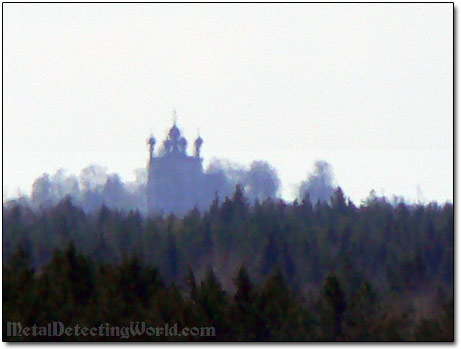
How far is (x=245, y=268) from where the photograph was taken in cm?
3384

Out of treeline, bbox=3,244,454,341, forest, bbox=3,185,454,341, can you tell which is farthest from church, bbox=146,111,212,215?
treeline, bbox=3,244,454,341

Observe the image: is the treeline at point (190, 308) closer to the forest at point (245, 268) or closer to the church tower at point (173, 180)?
the forest at point (245, 268)

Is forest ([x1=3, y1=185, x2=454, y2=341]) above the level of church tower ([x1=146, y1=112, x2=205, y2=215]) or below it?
below

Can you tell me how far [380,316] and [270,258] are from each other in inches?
541

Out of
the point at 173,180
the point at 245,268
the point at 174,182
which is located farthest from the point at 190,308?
the point at 174,182

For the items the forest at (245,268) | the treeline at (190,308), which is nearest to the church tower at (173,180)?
the forest at (245,268)

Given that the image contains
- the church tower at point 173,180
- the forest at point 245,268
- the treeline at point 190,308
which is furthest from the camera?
the church tower at point 173,180

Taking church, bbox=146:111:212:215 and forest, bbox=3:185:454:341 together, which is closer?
forest, bbox=3:185:454:341

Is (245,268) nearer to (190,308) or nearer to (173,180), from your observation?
(190,308)

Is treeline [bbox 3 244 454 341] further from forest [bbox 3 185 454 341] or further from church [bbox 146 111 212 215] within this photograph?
church [bbox 146 111 212 215]

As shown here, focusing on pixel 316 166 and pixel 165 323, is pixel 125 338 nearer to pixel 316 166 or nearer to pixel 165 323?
pixel 165 323

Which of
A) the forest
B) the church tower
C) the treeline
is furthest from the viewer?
the church tower

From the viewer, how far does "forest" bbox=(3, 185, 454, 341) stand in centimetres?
2372

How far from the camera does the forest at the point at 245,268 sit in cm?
2372
